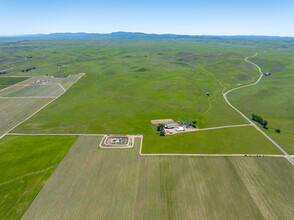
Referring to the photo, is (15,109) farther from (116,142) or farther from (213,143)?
(213,143)

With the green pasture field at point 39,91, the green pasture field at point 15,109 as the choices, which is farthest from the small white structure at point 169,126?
the green pasture field at point 39,91

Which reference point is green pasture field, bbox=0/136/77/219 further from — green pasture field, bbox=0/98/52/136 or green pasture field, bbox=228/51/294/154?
green pasture field, bbox=228/51/294/154

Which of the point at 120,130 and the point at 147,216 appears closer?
the point at 147,216

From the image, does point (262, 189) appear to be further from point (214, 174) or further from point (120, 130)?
point (120, 130)

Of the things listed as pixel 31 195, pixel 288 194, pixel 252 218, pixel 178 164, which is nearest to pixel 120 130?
pixel 178 164

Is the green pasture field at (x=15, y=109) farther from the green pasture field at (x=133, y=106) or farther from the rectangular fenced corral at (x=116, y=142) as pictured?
the rectangular fenced corral at (x=116, y=142)

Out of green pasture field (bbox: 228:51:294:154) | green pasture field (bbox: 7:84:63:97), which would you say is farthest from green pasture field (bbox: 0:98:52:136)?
green pasture field (bbox: 228:51:294:154)

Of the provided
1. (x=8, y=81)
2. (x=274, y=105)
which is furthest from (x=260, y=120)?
(x=8, y=81)
